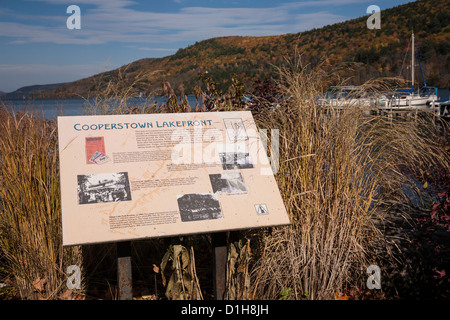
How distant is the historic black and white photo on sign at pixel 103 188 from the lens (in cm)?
258

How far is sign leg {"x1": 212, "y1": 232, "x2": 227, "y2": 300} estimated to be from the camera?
2.86 meters

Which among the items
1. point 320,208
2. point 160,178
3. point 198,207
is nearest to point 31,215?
point 160,178

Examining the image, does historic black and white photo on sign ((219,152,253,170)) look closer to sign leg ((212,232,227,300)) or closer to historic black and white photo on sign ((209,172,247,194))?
historic black and white photo on sign ((209,172,247,194))

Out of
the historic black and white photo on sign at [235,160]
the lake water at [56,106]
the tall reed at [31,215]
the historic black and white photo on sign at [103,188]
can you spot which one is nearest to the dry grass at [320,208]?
the historic black and white photo on sign at [235,160]

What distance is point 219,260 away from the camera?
2.88 m

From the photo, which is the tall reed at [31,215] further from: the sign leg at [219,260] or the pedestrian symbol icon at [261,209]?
the pedestrian symbol icon at [261,209]

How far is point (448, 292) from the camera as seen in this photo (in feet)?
9.75

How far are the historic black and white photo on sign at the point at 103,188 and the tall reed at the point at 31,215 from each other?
666mm

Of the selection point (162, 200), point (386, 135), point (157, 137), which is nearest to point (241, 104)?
point (386, 135)

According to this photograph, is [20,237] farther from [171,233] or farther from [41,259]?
[171,233]

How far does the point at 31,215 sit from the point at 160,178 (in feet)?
3.63

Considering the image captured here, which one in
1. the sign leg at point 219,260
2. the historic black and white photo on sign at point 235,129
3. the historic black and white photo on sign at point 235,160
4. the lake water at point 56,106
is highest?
the lake water at point 56,106

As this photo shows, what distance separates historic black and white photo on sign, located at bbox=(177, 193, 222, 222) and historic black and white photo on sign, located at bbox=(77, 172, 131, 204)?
35 centimetres

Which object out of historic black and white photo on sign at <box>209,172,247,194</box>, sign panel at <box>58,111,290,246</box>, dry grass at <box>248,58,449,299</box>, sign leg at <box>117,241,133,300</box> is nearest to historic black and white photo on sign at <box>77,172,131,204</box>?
sign panel at <box>58,111,290,246</box>
